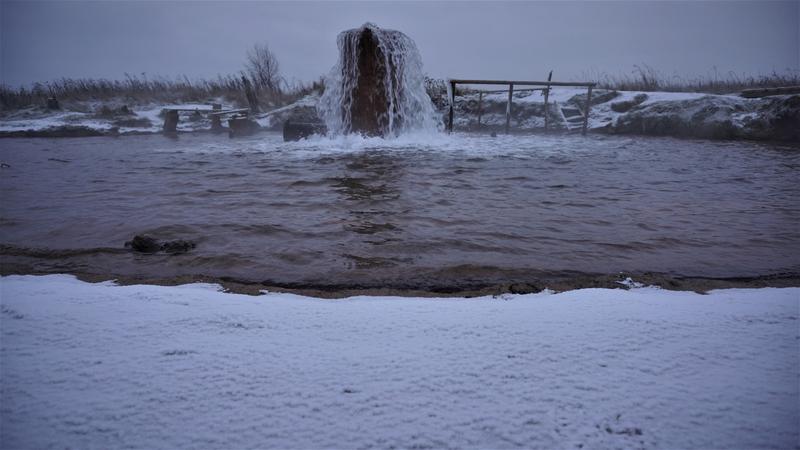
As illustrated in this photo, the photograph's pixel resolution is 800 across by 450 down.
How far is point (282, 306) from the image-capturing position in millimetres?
1521

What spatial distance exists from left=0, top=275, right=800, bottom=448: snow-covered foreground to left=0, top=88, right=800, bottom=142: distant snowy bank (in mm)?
9497

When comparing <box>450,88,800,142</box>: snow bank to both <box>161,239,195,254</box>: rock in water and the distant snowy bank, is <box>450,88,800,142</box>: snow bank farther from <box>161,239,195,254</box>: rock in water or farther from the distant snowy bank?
<box>161,239,195,254</box>: rock in water

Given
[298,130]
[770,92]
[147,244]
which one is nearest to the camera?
[147,244]

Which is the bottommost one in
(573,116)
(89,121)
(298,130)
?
(298,130)

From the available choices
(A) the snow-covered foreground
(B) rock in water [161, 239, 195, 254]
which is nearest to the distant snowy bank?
(B) rock in water [161, 239, 195, 254]

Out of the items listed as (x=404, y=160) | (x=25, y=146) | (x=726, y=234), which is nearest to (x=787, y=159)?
(x=726, y=234)

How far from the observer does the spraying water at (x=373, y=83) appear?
8.86m

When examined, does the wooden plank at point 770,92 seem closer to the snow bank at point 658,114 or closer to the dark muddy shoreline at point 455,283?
the snow bank at point 658,114

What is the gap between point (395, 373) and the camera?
107 cm

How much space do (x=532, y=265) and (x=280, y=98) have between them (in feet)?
62.1

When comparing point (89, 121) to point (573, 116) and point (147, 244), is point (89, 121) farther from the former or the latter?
point (573, 116)

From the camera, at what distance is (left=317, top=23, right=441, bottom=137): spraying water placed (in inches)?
349

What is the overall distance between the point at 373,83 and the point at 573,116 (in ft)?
28.3

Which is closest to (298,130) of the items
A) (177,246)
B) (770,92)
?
(177,246)
